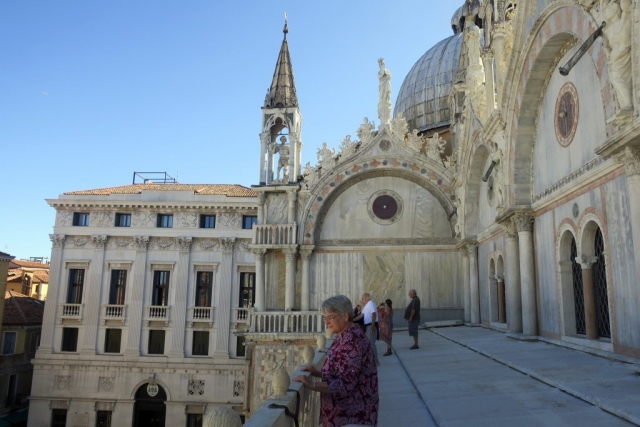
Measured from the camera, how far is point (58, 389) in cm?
2703

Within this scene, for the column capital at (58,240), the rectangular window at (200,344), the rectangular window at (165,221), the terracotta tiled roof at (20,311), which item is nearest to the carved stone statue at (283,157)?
the rectangular window at (165,221)

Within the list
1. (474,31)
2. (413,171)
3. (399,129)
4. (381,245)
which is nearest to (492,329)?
(381,245)

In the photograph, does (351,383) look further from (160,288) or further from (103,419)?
(103,419)

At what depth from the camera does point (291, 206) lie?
1972cm

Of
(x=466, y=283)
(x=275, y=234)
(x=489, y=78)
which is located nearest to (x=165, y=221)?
(x=275, y=234)

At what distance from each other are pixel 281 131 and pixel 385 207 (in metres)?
5.31

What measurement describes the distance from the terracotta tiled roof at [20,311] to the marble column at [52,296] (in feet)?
8.40

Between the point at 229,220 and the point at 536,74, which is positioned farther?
the point at 229,220

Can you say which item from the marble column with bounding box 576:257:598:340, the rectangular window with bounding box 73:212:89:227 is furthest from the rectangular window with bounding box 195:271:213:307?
the marble column with bounding box 576:257:598:340

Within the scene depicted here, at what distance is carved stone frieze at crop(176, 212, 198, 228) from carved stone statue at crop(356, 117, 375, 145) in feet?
40.6

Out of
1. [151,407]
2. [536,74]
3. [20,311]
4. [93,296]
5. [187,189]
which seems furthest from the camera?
[187,189]

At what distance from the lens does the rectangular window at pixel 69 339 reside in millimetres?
27969

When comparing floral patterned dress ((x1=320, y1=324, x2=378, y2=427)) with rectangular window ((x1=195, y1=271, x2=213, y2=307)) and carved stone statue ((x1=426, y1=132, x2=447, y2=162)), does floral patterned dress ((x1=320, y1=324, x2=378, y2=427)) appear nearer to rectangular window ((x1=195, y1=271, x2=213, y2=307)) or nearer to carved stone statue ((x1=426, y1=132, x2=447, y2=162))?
carved stone statue ((x1=426, y1=132, x2=447, y2=162))

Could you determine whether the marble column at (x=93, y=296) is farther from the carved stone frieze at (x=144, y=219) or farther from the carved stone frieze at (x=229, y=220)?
the carved stone frieze at (x=229, y=220)
